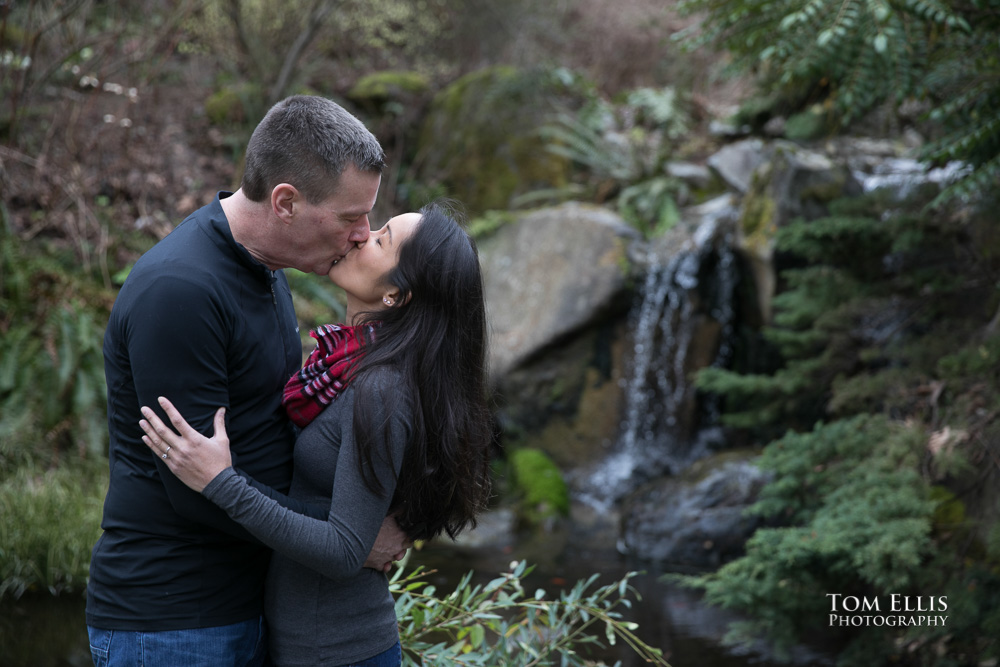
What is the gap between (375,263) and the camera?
1.92 meters

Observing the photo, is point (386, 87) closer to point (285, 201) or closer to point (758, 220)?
point (758, 220)

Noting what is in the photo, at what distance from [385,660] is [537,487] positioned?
18.1ft

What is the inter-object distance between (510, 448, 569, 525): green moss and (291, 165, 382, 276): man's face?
Result: 18.2ft


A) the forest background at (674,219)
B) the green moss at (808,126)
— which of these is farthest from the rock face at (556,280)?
the green moss at (808,126)

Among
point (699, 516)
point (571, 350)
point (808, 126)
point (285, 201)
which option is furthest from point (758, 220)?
point (285, 201)

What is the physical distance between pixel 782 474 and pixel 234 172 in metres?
7.31

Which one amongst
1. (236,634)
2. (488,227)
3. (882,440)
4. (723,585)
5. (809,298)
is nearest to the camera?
(236,634)

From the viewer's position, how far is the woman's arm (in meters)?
1.60

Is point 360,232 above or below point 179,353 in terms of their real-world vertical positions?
above

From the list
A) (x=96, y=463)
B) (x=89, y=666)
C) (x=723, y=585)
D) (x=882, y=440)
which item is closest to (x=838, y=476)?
(x=882, y=440)

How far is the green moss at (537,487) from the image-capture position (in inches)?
284

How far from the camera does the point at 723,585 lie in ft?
13.8

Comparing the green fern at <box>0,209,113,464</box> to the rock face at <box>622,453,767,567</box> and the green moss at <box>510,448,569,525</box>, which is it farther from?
the rock face at <box>622,453,767,567</box>

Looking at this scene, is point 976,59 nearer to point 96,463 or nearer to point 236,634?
point 236,634
